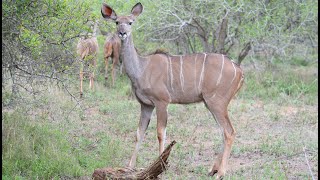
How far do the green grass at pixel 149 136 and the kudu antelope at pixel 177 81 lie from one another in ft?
1.37

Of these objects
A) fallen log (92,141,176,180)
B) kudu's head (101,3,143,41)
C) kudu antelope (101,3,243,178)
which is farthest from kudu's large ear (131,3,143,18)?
fallen log (92,141,176,180)

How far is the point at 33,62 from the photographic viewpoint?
17.3 feet

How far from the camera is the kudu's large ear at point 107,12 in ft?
18.7

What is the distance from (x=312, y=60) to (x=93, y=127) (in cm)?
758

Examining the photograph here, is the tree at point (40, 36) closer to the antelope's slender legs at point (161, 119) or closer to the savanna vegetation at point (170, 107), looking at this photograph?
the savanna vegetation at point (170, 107)

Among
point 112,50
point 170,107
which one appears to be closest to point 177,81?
point 170,107

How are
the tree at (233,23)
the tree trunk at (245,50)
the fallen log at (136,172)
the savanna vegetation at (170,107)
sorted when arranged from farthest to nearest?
the tree trunk at (245,50), the tree at (233,23), the savanna vegetation at (170,107), the fallen log at (136,172)

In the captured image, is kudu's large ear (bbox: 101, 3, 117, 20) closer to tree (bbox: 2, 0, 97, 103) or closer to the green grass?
tree (bbox: 2, 0, 97, 103)

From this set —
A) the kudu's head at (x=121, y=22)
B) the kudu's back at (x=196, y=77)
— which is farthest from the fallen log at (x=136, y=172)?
the kudu's head at (x=121, y=22)

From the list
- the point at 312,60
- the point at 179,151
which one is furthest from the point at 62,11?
the point at 312,60

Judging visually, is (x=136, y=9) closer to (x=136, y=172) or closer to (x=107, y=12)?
(x=107, y=12)

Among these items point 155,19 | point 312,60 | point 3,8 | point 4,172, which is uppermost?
point 3,8

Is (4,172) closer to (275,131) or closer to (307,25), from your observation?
(275,131)

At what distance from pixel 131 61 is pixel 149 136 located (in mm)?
1572
